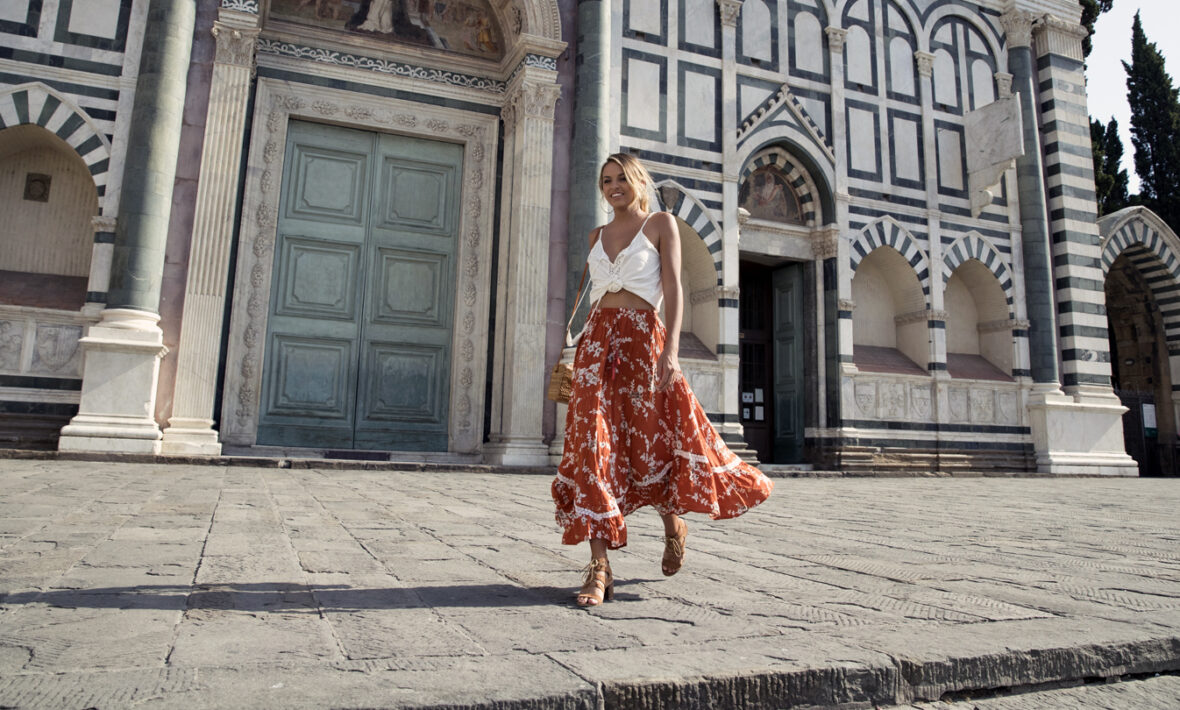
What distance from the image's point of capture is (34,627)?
1.77 m

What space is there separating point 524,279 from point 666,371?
7.71 meters

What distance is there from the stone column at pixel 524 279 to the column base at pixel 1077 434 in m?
8.69

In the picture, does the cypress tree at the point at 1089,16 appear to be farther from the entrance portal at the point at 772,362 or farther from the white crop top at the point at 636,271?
the white crop top at the point at 636,271

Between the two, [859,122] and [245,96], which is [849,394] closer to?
[859,122]

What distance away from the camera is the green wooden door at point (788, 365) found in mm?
12742

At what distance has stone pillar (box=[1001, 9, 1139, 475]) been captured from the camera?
→ 1338cm

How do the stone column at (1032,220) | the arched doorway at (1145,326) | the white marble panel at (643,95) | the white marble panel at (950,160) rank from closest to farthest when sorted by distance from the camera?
the white marble panel at (643,95) < the stone column at (1032,220) < the white marble panel at (950,160) < the arched doorway at (1145,326)

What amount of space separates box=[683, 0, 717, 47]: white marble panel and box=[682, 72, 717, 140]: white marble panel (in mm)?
581

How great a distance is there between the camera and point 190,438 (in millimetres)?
8570

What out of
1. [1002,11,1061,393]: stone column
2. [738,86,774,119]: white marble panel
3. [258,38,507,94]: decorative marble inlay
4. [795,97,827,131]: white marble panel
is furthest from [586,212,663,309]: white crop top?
[1002,11,1061,393]: stone column

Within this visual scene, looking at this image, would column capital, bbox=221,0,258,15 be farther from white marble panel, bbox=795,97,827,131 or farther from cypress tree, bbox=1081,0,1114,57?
cypress tree, bbox=1081,0,1114,57

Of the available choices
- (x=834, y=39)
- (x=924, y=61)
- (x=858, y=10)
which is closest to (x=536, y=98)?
(x=834, y=39)

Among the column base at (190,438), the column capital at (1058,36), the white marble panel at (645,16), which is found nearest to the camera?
the column base at (190,438)

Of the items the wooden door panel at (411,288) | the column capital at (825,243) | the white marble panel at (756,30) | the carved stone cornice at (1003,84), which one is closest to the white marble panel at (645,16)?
the white marble panel at (756,30)
